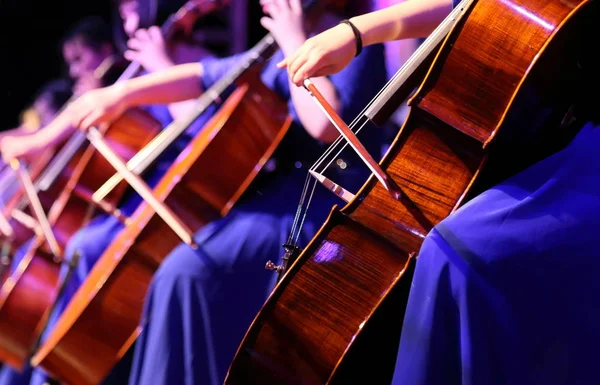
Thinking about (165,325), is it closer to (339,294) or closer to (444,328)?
(339,294)

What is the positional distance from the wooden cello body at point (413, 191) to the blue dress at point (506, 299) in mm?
61

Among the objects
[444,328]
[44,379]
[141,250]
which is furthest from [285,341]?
[44,379]

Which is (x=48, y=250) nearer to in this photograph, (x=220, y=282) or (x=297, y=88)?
(x=220, y=282)

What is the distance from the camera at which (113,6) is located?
257 centimetres

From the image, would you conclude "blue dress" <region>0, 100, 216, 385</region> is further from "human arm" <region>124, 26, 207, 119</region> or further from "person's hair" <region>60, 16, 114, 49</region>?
"person's hair" <region>60, 16, 114, 49</region>

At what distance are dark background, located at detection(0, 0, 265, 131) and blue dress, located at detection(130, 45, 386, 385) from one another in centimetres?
152

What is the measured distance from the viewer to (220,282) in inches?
52.1

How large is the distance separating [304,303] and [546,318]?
314 mm

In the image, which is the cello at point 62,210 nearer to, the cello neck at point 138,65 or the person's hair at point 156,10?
the cello neck at point 138,65

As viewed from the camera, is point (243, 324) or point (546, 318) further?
point (243, 324)

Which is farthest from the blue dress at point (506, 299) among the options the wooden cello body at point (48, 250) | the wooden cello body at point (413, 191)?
the wooden cello body at point (48, 250)

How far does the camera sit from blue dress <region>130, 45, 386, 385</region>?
1308mm

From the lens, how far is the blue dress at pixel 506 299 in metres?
0.88

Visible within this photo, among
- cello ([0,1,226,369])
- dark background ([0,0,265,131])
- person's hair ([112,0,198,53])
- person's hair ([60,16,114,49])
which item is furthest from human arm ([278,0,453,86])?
dark background ([0,0,265,131])
